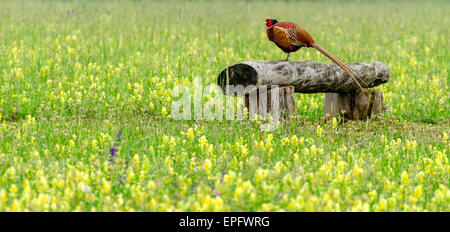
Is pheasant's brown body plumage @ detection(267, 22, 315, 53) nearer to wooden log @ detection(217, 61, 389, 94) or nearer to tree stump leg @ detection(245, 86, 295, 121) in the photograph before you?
wooden log @ detection(217, 61, 389, 94)

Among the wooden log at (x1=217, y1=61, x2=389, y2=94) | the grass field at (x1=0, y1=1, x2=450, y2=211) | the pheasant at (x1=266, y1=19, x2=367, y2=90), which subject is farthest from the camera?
the pheasant at (x1=266, y1=19, x2=367, y2=90)

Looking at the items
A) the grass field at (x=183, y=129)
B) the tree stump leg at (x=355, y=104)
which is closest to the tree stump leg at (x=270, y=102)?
the grass field at (x=183, y=129)

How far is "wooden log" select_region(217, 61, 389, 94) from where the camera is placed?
718cm

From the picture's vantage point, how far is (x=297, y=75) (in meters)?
7.50

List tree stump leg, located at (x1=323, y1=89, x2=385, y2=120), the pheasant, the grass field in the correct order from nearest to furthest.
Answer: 1. the grass field
2. the pheasant
3. tree stump leg, located at (x1=323, y1=89, x2=385, y2=120)

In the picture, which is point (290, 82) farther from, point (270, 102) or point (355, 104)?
point (355, 104)

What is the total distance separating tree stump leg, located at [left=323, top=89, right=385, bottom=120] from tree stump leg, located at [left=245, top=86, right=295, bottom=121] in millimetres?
1227

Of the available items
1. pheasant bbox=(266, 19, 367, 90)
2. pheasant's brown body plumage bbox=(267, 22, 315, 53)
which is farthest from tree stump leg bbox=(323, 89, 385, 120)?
pheasant's brown body plumage bbox=(267, 22, 315, 53)

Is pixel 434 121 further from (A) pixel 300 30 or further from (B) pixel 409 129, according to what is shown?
(A) pixel 300 30

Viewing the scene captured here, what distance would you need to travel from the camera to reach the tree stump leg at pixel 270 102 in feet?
24.5

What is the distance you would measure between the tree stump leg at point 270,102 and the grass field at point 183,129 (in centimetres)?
35

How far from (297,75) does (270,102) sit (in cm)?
53

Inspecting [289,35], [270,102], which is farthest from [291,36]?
[270,102]
